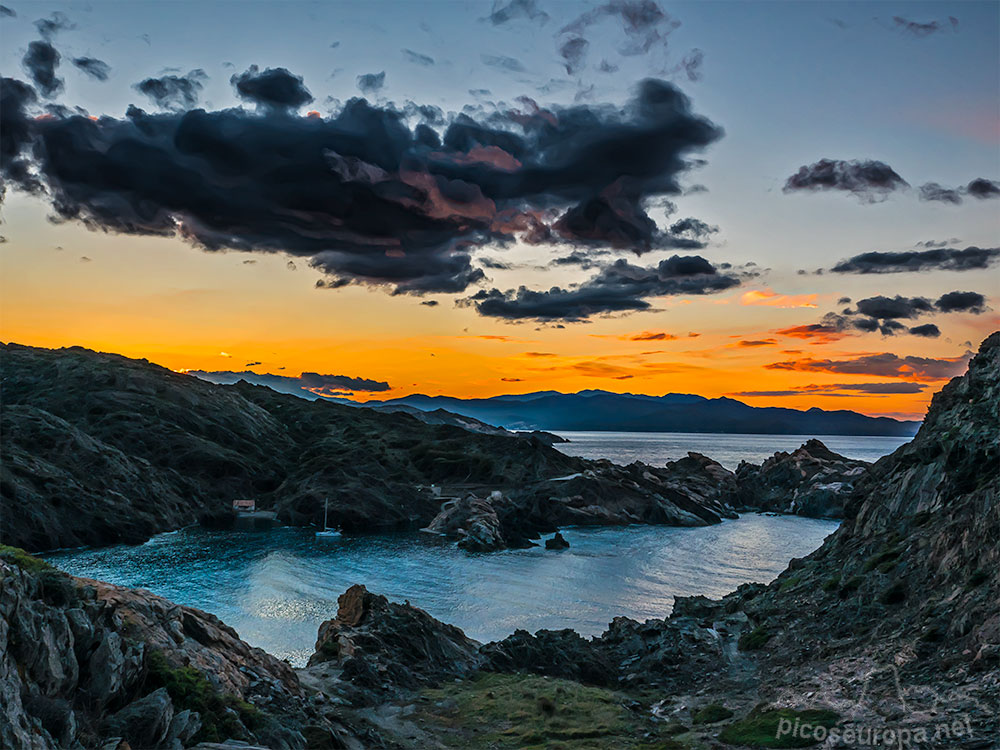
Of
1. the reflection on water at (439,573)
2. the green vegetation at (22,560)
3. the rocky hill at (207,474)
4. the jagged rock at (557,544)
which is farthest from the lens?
the jagged rock at (557,544)

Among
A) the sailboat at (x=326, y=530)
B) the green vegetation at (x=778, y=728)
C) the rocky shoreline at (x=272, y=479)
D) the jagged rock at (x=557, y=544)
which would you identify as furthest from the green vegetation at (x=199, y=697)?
the sailboat at (x=326, y=530)

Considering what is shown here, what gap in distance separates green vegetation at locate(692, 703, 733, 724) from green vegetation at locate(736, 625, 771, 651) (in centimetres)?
1134

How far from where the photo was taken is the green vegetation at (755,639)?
42.0 metres

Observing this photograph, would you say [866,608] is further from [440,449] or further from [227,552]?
[440,449]

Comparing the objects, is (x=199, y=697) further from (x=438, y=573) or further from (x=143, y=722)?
(x=438, y=573)

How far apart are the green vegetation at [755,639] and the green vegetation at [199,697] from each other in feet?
107

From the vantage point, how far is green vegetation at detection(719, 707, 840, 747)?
78.1 ft

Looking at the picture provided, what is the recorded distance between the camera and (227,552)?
10869cm

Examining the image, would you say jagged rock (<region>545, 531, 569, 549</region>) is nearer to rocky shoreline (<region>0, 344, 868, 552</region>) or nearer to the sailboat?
rocky shoreline (<region>0, 344, 868, 552</region>)

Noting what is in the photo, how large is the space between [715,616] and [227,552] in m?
86.1

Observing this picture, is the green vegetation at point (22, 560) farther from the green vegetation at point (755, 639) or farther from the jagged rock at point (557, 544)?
the jagged rock at point (557, 544)

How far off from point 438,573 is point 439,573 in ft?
0.50

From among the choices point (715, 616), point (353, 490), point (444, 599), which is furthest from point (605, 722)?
point (353, 490)

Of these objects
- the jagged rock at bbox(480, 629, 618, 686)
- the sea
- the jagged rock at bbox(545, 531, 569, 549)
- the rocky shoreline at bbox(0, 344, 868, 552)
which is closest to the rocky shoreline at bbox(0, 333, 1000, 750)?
the jagged rock at bbox(480, 629, 618, 686)
